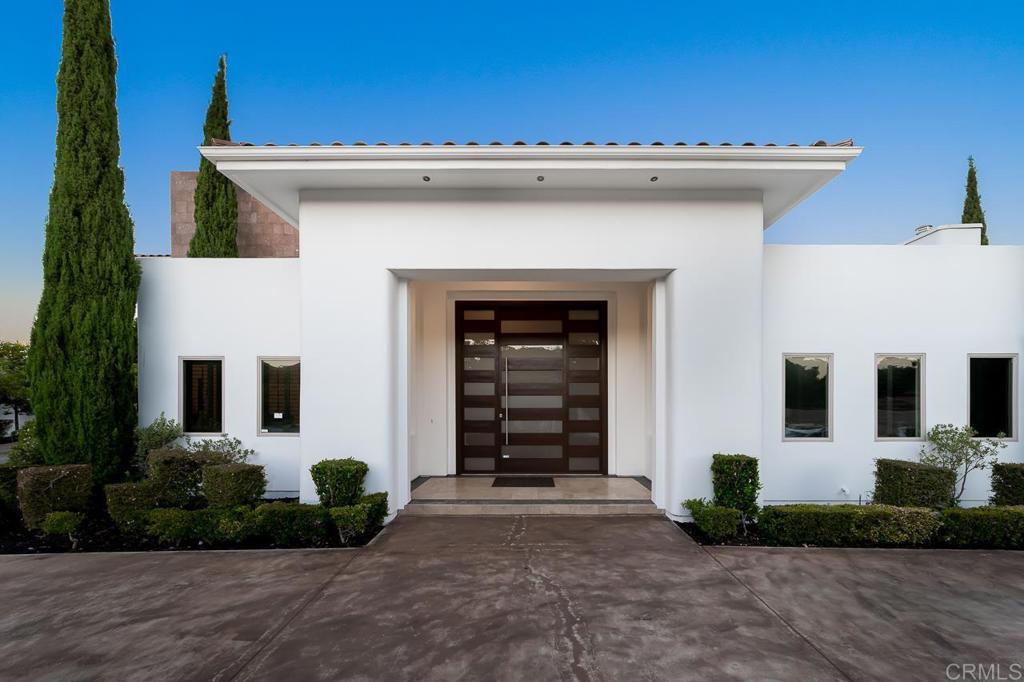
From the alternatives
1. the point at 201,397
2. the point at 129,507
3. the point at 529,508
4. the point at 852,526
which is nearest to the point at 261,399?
the point at 201,397

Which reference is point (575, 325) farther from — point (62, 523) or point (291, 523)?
point (62, 523)

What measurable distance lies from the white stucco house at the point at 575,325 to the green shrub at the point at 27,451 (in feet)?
4.24

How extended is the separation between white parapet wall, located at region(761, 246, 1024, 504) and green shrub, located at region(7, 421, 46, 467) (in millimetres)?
10375

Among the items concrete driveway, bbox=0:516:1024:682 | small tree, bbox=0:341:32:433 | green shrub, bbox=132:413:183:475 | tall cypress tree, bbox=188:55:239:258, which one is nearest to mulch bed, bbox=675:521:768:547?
concrete driveway, bbox=0:516:1024:682

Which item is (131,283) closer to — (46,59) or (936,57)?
(46,59)

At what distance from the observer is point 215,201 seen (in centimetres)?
1110

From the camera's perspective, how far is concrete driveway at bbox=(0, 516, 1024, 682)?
3025 mm

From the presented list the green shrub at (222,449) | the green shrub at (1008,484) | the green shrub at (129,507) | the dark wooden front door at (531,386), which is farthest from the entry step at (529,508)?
the green shrub at (1008,484)

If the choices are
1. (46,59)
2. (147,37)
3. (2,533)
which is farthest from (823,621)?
(147,37)

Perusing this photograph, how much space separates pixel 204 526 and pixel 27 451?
138 inches

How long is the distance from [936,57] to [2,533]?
20.8m

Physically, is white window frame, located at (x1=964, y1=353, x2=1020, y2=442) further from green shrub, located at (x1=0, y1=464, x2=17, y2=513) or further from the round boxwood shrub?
green shrub, located at (x1=0, y1=464, x2=17, y2=513)

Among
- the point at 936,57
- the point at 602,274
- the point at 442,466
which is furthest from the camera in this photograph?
the point at 936,57

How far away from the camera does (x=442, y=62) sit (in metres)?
13.3
